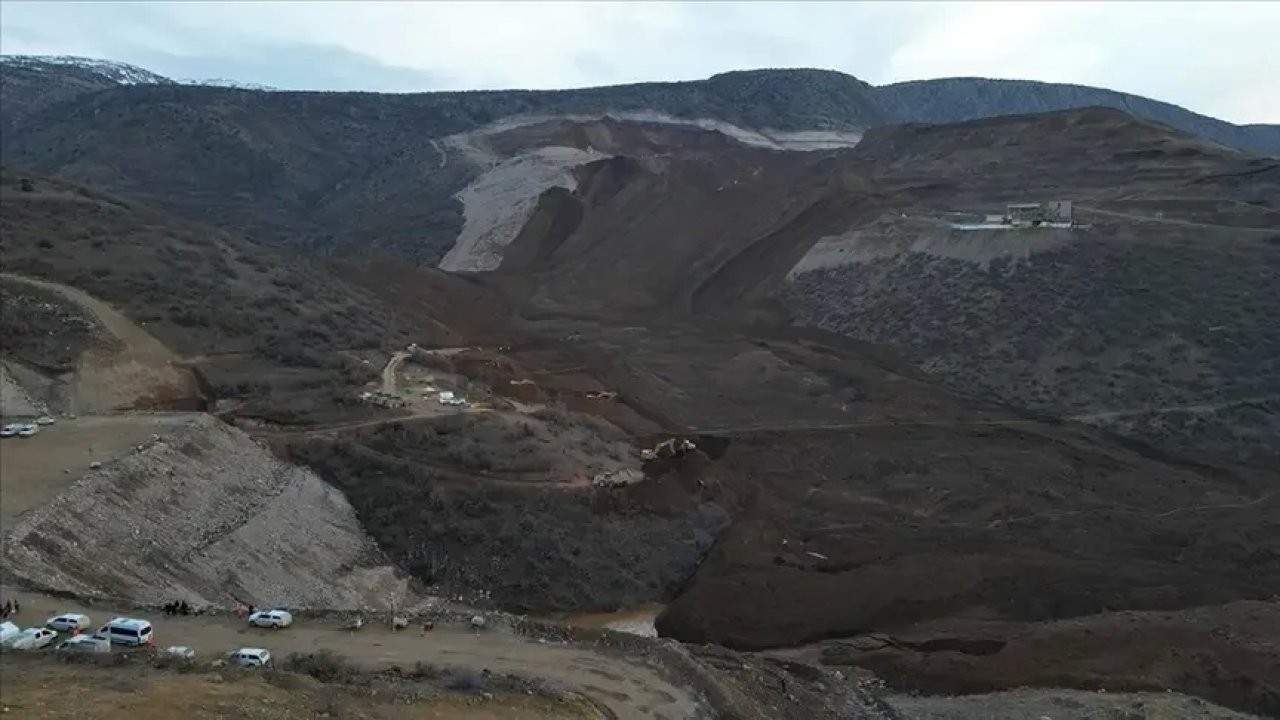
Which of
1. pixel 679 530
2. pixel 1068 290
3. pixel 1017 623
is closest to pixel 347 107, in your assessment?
pixel 1068 290

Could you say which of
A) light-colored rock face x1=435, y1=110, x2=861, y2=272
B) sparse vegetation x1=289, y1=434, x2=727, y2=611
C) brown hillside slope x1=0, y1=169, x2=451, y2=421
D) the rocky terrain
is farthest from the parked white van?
the rocky terrain

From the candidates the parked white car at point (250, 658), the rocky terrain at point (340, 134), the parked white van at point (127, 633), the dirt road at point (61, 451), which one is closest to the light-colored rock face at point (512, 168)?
the rocky terrain at point (340, 134)

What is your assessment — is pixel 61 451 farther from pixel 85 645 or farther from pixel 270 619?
pixel 85 645

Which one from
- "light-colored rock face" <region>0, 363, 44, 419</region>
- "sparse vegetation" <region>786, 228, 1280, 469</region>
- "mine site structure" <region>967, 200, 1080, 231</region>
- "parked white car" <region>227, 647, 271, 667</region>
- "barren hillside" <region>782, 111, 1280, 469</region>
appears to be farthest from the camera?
"mine site structure" <region>967, 200, 1080, 231</region>

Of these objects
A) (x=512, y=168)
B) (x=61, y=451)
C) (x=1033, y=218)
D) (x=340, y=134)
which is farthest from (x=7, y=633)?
(x=340, y=134)

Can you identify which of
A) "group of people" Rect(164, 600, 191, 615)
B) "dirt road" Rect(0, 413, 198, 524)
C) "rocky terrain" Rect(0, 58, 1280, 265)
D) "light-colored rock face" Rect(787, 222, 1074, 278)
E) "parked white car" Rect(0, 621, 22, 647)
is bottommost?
"group of people" Rect(164, 600, 191, 615)

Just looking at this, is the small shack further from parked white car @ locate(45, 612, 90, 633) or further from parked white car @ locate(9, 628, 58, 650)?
parked white car @ locate(9, 628, 58, 650)
